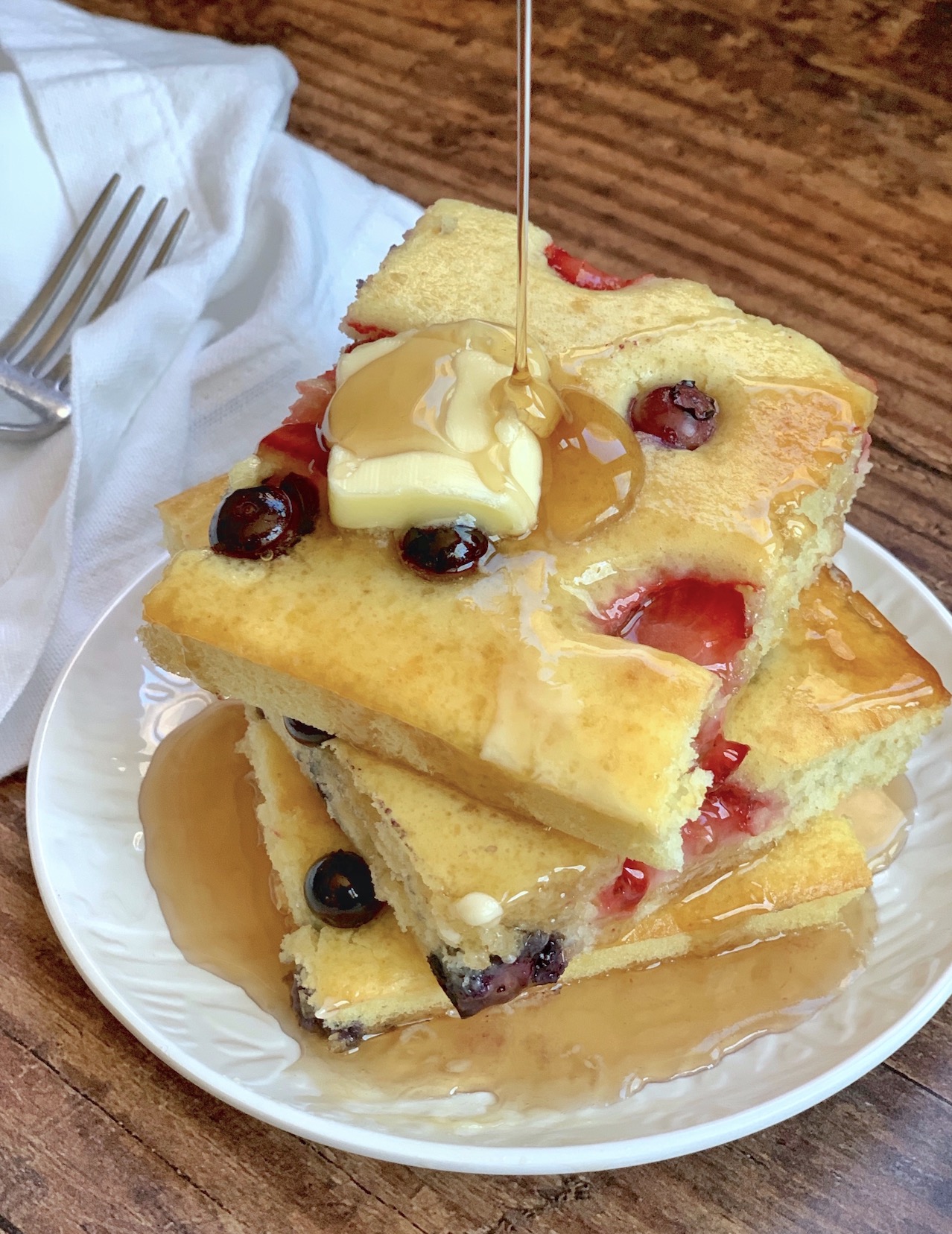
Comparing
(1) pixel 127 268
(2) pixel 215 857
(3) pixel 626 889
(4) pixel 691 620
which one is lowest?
(2) pixel 215 857

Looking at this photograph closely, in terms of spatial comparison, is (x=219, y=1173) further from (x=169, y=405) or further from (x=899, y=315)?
(x=899, y=315)

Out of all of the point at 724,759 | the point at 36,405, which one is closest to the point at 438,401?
the point at 724,759

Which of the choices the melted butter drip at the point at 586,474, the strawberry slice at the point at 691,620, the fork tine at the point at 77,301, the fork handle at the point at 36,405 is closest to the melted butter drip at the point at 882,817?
the strawberry slice at the point at 691,620

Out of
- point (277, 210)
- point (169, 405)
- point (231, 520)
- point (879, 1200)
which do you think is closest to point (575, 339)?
point (231, 520)

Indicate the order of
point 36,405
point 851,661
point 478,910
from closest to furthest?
point 478,910, point 851,661, point 36,405

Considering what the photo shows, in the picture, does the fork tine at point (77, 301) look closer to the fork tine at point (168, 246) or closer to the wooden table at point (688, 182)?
the fork tine at point (168, 246)

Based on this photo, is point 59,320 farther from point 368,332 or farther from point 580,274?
point 580,274
